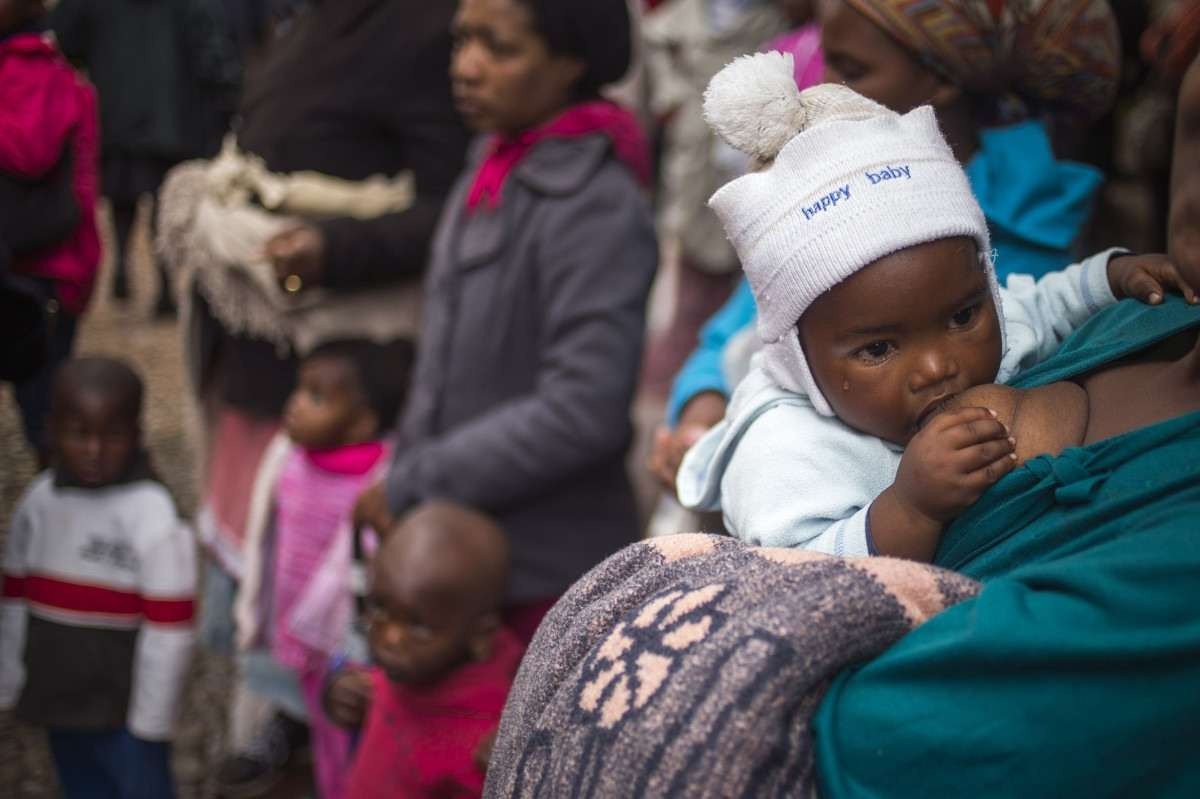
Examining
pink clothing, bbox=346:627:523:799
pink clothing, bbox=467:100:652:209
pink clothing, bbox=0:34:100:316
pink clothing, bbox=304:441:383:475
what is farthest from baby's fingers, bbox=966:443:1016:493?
pink clothing, bbox=0:34:100:316

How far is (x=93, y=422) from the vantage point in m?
3.18

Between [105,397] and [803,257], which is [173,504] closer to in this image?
[105,397]

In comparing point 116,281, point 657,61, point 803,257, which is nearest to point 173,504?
point 803,257

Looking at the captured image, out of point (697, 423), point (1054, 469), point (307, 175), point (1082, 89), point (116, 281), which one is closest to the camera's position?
point (1054, 469)

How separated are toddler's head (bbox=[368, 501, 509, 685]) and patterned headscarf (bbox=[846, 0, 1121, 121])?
4.42 ft

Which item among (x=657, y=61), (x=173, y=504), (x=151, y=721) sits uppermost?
(x=657, y=61)

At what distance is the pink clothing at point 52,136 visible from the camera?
344cm

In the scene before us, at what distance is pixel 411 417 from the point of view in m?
3.18

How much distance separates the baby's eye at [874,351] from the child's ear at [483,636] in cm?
149

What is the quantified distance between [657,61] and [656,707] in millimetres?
5631

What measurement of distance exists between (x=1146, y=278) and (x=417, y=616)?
1647 mm

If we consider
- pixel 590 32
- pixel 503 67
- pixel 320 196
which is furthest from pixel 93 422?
pixel 590 32

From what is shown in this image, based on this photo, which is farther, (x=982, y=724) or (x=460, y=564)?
(x=460, y=564)

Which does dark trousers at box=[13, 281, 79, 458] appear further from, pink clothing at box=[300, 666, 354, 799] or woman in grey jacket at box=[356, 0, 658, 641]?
woman in grey jacket at box=[356, 0, 658, 641]
